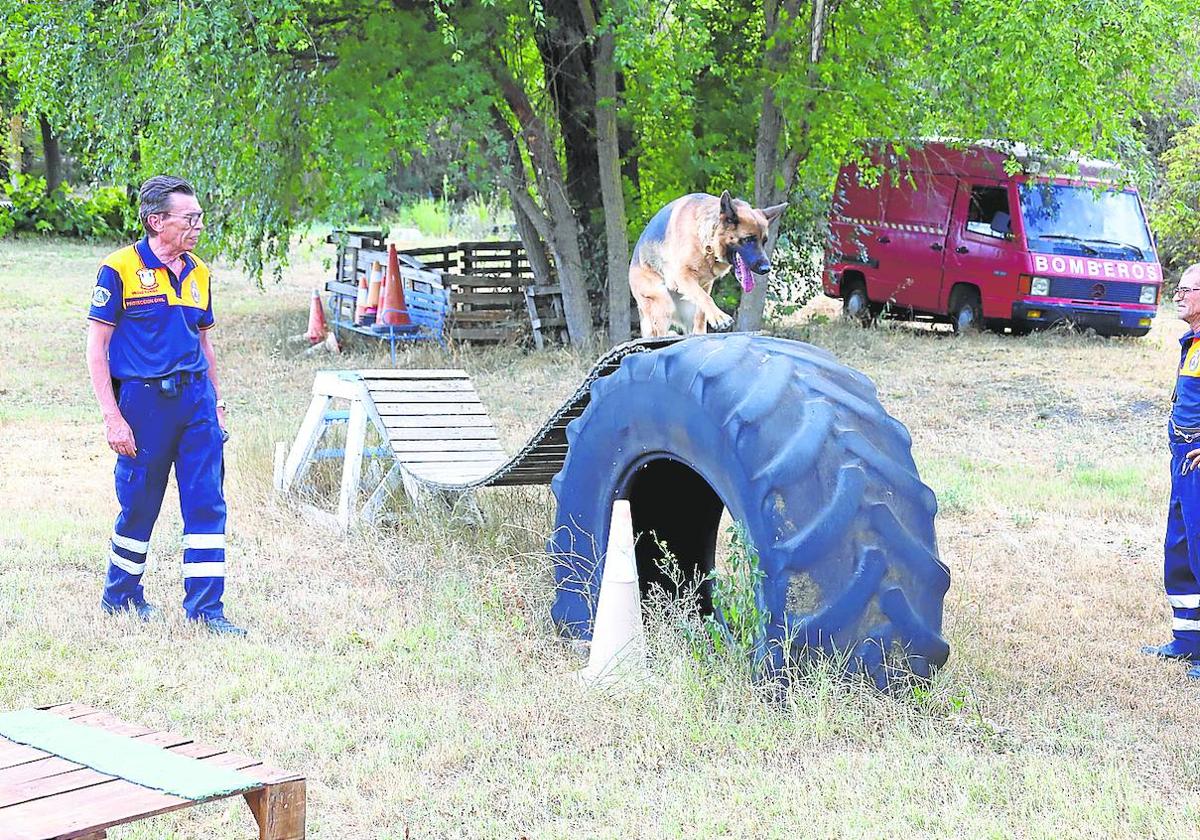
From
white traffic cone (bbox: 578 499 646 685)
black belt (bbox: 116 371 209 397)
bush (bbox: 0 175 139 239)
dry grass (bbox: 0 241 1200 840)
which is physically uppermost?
bush (bbox: 0 175 139 239)

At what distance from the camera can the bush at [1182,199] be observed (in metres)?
23.7

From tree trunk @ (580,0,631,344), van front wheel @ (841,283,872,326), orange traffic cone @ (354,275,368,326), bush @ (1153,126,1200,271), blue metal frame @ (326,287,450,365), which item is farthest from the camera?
bush @ (1153,126,1200,271)

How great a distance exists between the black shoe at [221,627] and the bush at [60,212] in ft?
92.4

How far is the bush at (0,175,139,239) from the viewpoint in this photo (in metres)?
32.3

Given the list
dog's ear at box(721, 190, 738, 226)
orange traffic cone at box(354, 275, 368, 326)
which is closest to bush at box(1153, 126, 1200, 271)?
orange traffic cone at box(354, 275, 368, 326)

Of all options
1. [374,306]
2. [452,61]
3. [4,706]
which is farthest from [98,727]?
A: [374,306]

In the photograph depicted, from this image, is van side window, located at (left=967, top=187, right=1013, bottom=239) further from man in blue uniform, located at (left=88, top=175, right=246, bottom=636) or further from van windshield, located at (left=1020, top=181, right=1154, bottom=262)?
man in blue uniform, located at (left=88, top=175, right=246, bottom=636)

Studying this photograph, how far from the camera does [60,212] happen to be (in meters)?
32.9

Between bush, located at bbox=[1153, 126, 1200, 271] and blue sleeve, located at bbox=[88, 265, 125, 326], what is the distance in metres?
20.7

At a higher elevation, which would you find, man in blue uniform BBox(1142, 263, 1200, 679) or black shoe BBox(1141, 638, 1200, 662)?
man in blue uniform BBox(1142, 263, 1200, 679)

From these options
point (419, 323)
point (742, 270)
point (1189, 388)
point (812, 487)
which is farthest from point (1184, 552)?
point (419, 323)

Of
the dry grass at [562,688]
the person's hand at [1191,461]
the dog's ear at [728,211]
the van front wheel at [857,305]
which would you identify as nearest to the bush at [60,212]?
the van front wheel at [857,305]

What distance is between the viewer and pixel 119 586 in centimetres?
612

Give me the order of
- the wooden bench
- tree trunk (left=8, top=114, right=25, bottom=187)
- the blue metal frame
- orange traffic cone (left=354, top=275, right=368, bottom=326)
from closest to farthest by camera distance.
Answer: the wooden bench, the blue metal frame, orange traffic cone (left=354, top=275, right=368, bottom=326), tree trunk (left=8, top=114, right=25, bottom=187)
